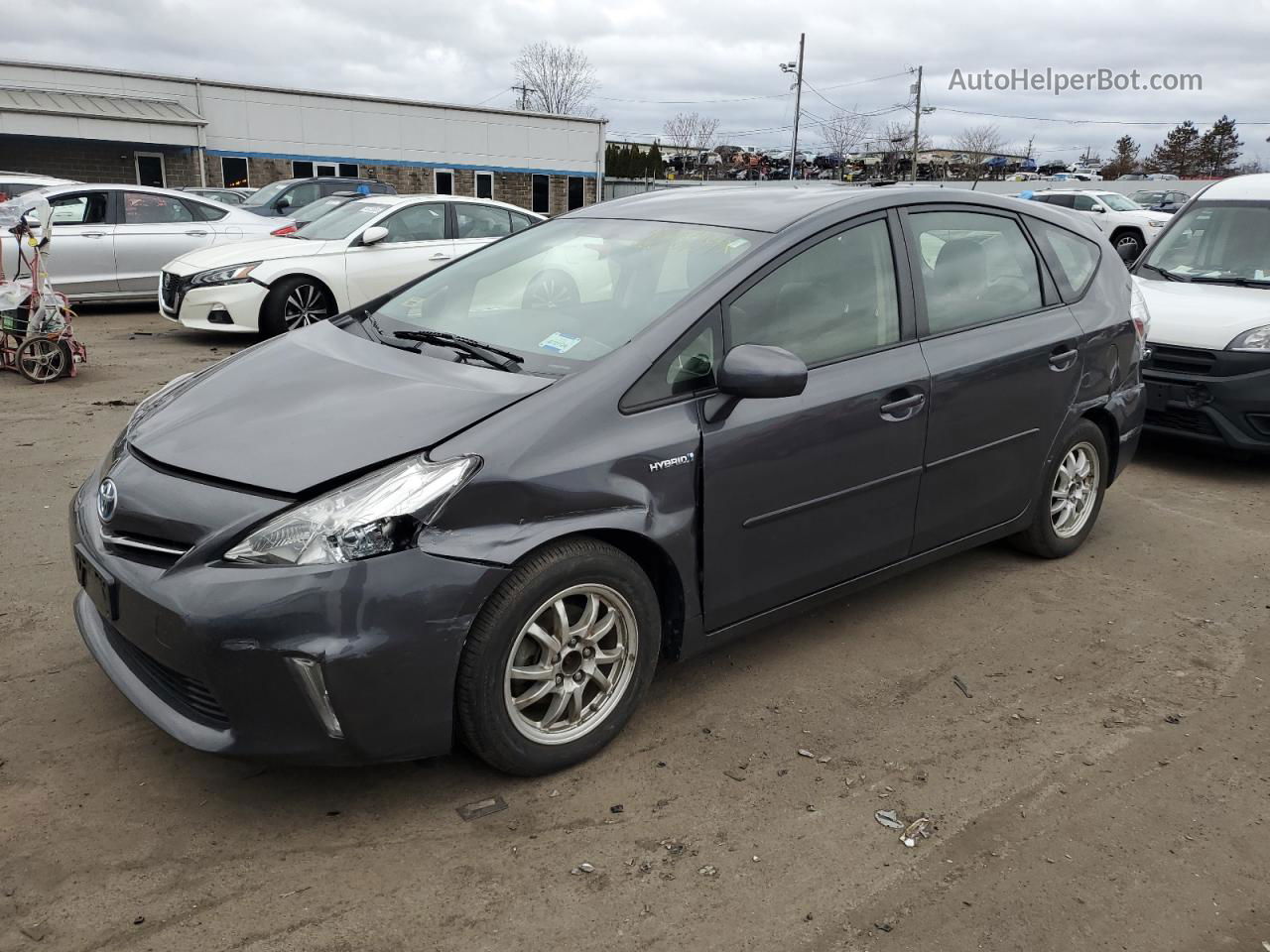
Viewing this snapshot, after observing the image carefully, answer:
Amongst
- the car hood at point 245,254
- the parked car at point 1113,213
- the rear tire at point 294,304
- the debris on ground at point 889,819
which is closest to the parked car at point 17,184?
the car hood at point 245,254

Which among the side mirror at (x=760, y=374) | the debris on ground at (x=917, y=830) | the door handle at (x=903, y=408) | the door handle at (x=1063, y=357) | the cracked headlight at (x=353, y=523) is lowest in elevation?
the debris on ground at (x=917, y=830)

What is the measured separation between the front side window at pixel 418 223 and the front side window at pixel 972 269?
7569mm

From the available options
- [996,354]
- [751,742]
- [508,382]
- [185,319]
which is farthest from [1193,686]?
[185,319]

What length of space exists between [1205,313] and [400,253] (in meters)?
7.44

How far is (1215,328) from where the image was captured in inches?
252

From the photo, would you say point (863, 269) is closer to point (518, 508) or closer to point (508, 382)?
point (508, 382)

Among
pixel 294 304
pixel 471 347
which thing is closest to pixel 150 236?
pixel 294 304

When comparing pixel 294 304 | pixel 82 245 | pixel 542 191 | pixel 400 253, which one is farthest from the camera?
pixel 542 191

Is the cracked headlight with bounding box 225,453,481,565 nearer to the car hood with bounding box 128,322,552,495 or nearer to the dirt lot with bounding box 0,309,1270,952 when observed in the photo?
the car hood with bounding box 128,322,552,495

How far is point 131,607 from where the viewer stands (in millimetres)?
2727

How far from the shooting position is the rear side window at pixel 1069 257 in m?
4.59

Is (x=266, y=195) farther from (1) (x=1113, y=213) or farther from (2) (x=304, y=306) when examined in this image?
(1) (x=1113, y=213)

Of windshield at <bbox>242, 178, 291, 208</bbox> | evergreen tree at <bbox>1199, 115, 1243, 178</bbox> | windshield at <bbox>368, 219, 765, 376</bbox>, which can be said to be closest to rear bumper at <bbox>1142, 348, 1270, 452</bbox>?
windshield at <bbox>368, 219, 765, 376</bbox>

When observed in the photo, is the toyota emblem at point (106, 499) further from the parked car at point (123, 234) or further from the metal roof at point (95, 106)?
the metal roof at point (95, 106)
